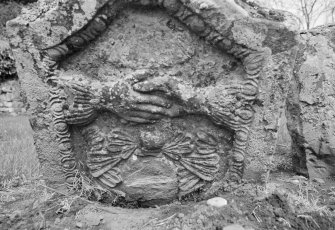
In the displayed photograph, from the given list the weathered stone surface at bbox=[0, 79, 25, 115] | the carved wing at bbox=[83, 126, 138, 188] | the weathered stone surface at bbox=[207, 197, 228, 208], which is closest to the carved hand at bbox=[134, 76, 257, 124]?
the carved wing at bbox=[83, 126, 138, 188]

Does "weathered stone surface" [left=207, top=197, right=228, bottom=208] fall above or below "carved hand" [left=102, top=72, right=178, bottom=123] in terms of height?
below

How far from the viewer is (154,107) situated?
1790 mm

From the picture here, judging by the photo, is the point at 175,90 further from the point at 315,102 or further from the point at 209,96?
the point at 315,102

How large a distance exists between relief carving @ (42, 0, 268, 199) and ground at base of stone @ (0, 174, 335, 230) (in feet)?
0.52

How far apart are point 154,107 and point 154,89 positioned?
111 millimetres

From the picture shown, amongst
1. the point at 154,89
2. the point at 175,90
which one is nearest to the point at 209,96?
the point at 175,90

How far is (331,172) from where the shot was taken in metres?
2.40

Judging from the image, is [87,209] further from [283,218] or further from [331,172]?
[331,172]

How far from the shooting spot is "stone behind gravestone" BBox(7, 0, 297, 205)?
1666 millimetres

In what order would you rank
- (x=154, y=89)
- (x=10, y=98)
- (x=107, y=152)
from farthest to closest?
(x=10, y=98) → (x=107, y=152) → (x=154, y=89)

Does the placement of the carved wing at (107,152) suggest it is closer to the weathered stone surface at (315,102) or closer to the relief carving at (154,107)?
the relief carving at (154,107)

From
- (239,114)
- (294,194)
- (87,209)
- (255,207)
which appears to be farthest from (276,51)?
(87,209)

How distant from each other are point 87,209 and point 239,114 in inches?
44.7

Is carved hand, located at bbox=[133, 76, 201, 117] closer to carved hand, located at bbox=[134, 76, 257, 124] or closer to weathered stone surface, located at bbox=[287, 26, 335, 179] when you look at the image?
carved hand, located at bbox=[134, 76, 257, 124]
